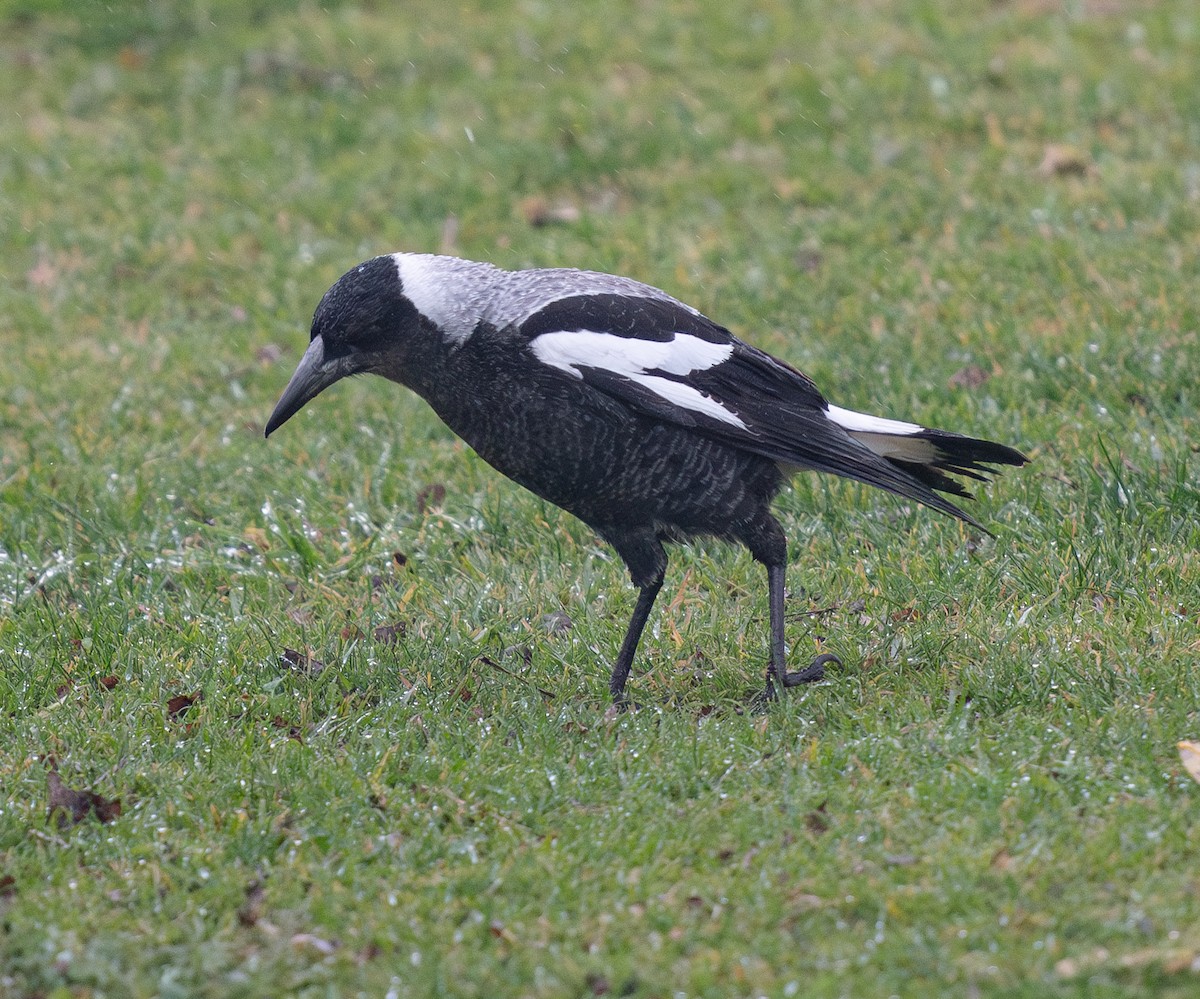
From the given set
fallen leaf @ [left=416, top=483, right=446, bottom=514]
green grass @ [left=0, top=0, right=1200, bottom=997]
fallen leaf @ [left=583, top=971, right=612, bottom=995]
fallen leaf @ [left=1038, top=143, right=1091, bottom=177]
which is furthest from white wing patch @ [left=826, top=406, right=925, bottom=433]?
fallen leaf @ [left=1038, top=143, right=1091, bottom=177]

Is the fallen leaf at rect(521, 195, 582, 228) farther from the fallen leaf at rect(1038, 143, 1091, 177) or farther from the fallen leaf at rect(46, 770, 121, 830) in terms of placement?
the fallen leaf at rect(46, 770, 121, 830)

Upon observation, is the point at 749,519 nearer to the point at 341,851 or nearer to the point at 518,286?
the point at 518,286

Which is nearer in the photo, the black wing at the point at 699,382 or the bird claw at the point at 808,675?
the black wing at the point at 699,382

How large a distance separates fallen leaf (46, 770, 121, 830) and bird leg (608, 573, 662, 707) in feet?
4.25

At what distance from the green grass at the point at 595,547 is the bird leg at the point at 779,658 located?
0.20ft

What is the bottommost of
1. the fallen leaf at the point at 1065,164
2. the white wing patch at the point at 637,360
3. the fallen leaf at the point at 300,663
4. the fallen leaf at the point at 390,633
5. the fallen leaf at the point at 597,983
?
the fallen leaf at the point at 300,663

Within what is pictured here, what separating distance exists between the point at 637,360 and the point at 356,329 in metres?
0.76

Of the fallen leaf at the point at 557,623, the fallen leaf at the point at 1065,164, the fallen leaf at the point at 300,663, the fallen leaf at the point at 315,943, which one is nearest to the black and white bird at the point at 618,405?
the fallen leaf at the point at 557,623

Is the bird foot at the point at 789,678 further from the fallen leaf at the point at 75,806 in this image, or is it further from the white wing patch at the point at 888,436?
the fallen leaf at the point at 75,806

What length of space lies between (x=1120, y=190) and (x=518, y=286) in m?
4.08

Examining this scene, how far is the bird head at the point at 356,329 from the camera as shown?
4219 millimetres

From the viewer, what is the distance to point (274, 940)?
3.17 meters

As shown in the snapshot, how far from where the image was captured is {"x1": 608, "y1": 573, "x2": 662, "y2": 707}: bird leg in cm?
423

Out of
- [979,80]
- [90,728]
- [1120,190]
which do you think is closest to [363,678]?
[90,728]
